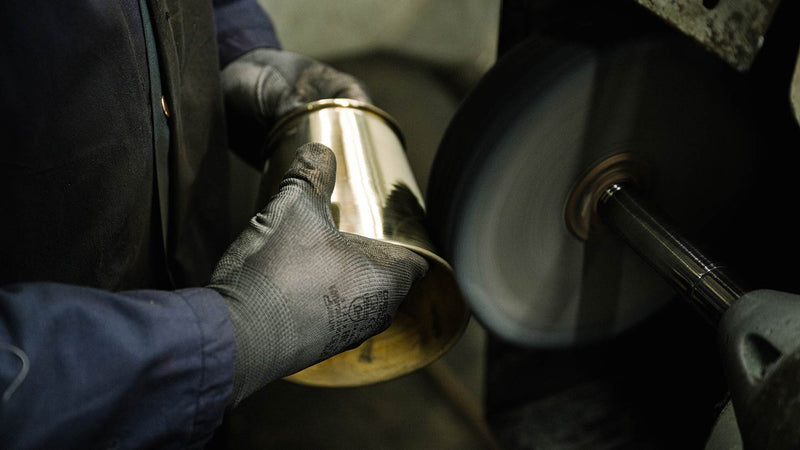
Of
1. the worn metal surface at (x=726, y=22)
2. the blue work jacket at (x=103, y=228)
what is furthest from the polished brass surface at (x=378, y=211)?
the worn metal surface at (x=726, y=22)

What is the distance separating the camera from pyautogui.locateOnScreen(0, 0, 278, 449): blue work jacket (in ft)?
1.60

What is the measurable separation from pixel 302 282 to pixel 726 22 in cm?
49

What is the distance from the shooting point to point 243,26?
1.01 meters

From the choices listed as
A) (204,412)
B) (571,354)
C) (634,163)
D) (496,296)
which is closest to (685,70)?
(634,163)

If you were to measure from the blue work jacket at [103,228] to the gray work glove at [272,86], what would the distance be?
0.38 ft

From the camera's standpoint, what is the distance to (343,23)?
3.76 ft

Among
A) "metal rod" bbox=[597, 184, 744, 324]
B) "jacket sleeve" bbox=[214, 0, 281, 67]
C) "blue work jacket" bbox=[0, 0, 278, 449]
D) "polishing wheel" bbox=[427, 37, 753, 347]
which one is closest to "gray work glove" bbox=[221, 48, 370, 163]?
"jacket sleeve" bbox=[214, 0, 281, 67]

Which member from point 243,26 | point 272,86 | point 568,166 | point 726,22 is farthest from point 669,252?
point 243,26

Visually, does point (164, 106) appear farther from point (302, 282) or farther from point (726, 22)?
point (726, 22)

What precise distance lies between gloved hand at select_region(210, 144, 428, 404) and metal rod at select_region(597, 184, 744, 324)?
12.6 inches

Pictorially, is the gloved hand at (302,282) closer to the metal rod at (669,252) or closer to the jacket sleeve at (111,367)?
the jacket sleeve at (111,367)

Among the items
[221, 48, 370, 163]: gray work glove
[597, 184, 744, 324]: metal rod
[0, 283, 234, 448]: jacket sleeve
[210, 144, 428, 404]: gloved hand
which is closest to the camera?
[0, 283, 234, 448]: jacket sleeve

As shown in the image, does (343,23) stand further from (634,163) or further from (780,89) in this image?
(780,89)

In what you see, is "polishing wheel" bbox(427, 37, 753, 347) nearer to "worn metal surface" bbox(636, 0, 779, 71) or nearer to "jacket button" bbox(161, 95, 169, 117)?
"worn metal surface" bbox(636, 0, 779, 71)
